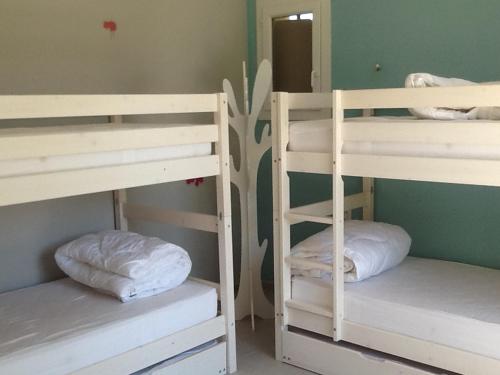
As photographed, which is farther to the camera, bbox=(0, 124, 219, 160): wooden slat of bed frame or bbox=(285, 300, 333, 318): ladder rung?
bbox=(285, 300, 333, 318): ladder rung

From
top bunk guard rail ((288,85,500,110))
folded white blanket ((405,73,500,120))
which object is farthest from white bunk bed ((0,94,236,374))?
folded white blanket ((405,73,500,120))

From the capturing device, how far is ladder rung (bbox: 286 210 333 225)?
250 cm

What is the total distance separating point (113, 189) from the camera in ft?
7.09

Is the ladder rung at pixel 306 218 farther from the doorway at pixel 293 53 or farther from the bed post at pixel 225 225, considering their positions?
the doorway at pixel 293 53

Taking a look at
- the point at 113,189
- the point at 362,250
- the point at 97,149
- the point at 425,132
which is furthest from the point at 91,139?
the point at 362,250

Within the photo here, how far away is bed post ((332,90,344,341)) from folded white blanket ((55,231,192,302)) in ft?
2.19

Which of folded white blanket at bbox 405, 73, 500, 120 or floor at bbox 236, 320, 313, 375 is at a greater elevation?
folded white blanket at bbox 405, 73, 500, 120

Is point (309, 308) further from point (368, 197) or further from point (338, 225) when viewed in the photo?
point (368, 197)

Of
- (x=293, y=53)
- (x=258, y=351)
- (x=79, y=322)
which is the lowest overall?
(x=258, y=351)

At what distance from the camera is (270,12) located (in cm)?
355

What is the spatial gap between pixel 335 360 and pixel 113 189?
1.22 m

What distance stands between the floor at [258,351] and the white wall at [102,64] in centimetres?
54

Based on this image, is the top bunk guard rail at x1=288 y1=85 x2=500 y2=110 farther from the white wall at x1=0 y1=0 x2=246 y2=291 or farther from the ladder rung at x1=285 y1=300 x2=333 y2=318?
the white wall at x1=0 y1=0 x2=246 y2=291

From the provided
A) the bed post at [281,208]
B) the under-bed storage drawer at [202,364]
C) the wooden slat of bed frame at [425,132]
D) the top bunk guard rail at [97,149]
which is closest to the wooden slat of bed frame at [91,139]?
the top bunk guard rail at [97,149]
